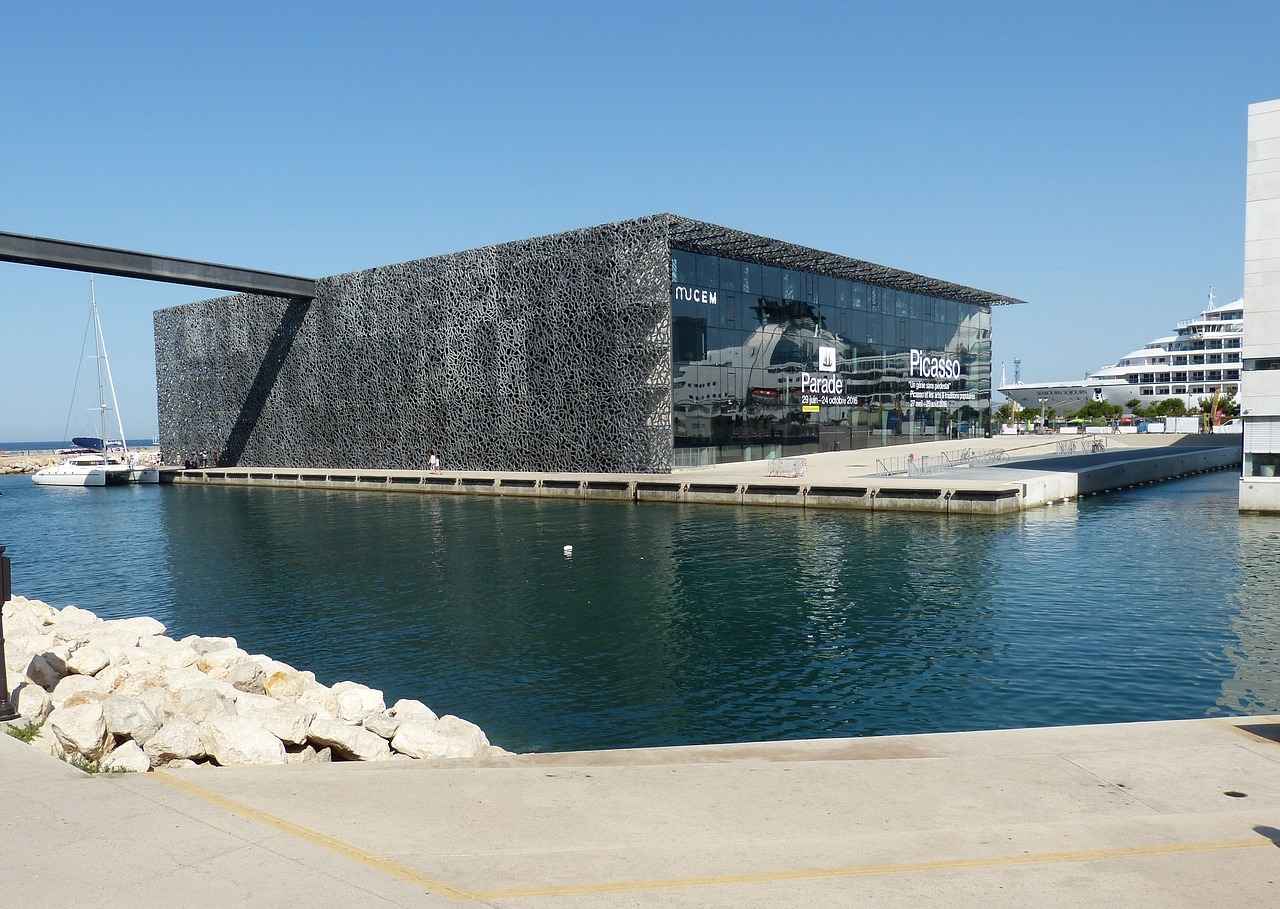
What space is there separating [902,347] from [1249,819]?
219 feet

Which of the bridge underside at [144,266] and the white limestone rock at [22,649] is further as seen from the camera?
the bridge underside at [144,266]

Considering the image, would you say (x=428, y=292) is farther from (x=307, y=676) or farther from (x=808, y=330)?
(x=307, y=676)

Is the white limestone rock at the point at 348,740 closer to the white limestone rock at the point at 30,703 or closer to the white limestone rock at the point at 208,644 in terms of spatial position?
the white limestone rock at the point at 30,703

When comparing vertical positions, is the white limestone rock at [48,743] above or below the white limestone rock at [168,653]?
above

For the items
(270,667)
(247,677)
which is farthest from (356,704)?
(270,667)

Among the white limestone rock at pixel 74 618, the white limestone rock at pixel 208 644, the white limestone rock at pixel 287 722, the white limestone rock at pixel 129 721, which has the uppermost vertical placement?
the white limestone rock at pixel 129 721

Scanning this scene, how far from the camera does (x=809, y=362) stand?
60156mm

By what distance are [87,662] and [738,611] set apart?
1154 cm

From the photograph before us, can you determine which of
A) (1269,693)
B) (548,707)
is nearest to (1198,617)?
(1269,693)

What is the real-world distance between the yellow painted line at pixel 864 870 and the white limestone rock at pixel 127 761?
150 inches

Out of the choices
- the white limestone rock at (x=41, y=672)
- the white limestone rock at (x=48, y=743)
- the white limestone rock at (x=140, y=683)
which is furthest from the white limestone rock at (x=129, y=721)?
the white limestone rock at (x=41, y=672)

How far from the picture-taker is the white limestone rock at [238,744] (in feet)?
27.5

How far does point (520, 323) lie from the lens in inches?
2127

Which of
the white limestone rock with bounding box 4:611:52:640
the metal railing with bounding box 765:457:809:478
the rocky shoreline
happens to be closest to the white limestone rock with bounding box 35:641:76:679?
the rocky shoreline
